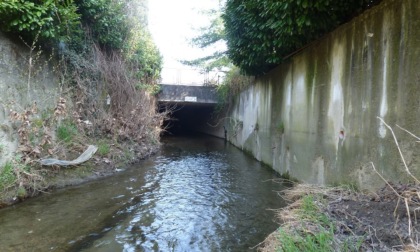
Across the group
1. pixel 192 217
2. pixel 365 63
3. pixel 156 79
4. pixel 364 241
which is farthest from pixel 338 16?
pixel 156 79

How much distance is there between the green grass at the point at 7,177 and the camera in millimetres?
4695

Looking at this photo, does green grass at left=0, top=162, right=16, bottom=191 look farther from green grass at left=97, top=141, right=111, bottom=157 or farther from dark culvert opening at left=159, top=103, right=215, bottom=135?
dark culvert opening at left=159, top=103, right=215, bottom=135

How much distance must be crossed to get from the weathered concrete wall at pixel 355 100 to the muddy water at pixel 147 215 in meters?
1.30

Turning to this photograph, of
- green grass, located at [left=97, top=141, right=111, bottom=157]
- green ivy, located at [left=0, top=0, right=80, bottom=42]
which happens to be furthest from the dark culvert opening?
green ivy, located at [left=0, top=0, right=80, bottom=42]

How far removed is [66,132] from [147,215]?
12.6ft

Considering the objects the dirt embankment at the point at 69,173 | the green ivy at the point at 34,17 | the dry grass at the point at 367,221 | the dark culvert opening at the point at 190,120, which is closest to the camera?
the dry grass at the point at 367,221

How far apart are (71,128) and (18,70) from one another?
6.58ft

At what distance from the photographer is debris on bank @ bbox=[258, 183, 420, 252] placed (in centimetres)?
255

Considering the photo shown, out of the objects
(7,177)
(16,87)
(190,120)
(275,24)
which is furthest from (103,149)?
(190,120)

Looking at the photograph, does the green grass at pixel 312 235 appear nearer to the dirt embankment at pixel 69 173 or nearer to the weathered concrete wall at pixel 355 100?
the weathered concrete wall at pixel 355 100

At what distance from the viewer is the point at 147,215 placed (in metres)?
4.61

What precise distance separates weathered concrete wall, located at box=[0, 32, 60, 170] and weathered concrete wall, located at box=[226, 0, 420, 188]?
6283mm

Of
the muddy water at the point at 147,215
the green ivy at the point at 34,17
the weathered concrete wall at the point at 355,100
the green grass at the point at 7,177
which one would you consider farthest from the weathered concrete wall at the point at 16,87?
the weathered concrete wall at the point at 355,100

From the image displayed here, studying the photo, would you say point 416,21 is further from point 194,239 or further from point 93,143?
point 93,143
